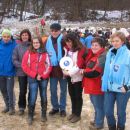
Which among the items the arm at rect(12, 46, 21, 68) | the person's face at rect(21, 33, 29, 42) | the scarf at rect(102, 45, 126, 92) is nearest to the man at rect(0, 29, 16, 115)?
the arm at rect(12, 46, 21, 68)

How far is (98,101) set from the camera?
618 cm

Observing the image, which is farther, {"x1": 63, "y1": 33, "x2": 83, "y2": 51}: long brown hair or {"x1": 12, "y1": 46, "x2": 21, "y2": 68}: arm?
{"x1": 12, "y1": 46, "x2": 21, "y2": 68}: arm

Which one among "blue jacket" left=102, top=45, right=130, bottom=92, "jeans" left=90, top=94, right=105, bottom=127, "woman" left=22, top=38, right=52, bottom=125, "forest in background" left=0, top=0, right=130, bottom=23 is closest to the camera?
"blue jacket" left=102, top=45, right=130, bottom=92

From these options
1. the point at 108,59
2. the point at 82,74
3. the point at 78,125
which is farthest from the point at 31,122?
the point at 108,59

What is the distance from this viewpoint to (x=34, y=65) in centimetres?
653

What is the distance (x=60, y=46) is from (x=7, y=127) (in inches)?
63.3

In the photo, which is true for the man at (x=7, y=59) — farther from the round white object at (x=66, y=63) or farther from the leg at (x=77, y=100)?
the leg at (x=77, y=100)

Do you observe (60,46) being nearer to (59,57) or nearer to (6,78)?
(59,57)

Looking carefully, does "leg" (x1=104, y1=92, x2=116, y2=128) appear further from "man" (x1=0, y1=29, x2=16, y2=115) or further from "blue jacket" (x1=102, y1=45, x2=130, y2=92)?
"man" (x1=0, y1=29, x2=16, y2=115)

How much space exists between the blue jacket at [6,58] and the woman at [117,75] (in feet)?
6.70

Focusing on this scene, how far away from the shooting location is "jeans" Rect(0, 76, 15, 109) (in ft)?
23.2

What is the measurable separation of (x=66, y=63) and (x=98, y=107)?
0.87 meters

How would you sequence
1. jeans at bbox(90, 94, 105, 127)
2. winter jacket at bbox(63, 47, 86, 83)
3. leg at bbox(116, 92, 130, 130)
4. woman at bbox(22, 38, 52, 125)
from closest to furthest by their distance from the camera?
leg at bbox(116, 92, 130, 130)
jeans at bbox(90, 94, 105, 127)
winter jacket at bbox(63, 47, 86, 83)
woman at bbox(22, 38, 52, 125)

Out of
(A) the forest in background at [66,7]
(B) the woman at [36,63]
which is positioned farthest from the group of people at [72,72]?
(A) the forest in background at [66,7]
